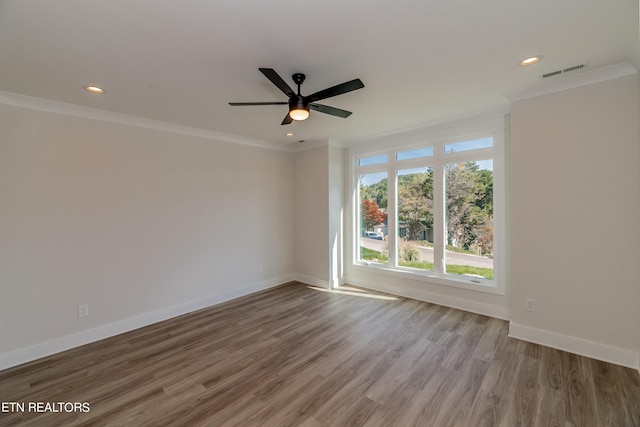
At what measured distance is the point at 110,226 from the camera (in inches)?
128

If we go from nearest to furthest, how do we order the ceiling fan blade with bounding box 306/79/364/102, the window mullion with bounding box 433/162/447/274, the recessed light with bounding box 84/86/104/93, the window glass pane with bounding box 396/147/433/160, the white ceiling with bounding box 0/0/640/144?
the white ceiling with bounding box 0/0/640/144, the ceiling fan blade with bounding box 306/79/364/102, the recessed light with bounding box 84/86/104/93, the window mullion with bounding box 433/162/447/274, the window glass pane with bounding box 396/147/433/160

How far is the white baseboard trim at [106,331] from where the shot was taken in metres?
2.67

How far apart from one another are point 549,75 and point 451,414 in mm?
3180

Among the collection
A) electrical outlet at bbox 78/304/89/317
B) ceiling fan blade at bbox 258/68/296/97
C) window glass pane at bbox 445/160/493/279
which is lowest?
electrical outlet at bbox 78/304/89/317

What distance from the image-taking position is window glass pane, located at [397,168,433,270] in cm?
428

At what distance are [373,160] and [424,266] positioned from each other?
212 cm

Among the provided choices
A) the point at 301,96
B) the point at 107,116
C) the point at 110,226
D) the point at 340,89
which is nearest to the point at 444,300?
the point at 340,89

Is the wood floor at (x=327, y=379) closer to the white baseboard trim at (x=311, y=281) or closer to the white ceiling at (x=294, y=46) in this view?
the white baseboard trim at (x=311, y=281)

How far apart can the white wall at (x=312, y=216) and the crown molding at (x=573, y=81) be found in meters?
2.90

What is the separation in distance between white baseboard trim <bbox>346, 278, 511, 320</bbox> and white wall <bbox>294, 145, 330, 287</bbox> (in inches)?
35.2

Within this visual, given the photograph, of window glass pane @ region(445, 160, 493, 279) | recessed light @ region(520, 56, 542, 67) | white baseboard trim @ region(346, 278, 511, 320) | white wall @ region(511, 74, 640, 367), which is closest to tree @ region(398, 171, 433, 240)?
window glass pane @ region(445, 160, 493, 279)

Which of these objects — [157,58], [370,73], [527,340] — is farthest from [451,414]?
[157,58]

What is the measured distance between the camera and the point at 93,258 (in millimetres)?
3141

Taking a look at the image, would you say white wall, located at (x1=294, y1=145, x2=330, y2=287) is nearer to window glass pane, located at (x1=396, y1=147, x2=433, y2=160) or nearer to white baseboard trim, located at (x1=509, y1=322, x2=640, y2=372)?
window glass pane, located at (x1=396, y1=147, x2=433, y2=160)
